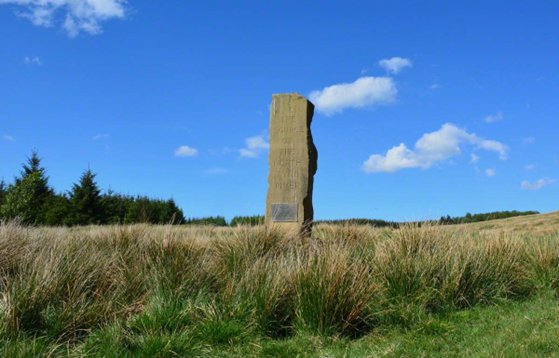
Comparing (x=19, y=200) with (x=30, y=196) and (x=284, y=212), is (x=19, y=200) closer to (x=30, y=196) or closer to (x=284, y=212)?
(x=30, y=196)

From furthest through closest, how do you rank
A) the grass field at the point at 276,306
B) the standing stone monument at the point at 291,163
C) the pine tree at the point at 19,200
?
the pine tree at the point at 19,200, the standing stone monument at the point at 291,163, the grass field at the point at 276,306

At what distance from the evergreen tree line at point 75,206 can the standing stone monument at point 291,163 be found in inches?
539

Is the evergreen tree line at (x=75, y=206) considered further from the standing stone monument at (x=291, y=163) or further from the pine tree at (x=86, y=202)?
the standing stone monument at (x=291, y=163)

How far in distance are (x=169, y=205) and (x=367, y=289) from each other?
21723 mm

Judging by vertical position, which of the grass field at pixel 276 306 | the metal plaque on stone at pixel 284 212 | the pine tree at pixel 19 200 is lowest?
the grass field at pixel 276 306

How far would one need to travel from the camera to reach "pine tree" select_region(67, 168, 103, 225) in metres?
23.5

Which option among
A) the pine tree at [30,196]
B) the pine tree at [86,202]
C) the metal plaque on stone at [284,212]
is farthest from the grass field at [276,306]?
the pine tree at [86,202]

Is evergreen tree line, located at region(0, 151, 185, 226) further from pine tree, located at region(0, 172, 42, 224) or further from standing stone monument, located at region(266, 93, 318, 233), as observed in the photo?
standing stone monument, located at region(266, 93, 318, 233)

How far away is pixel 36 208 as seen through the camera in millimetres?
25281

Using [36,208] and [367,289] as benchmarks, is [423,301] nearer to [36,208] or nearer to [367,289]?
[367,289]

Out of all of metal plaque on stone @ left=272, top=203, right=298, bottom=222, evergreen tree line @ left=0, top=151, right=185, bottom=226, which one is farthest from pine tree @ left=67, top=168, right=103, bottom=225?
metal plaque on stone @ left=272, top=203, right=298, bottom=222

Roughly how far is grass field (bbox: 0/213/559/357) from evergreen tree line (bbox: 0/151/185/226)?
17.4m

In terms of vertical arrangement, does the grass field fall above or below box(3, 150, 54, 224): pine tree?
below

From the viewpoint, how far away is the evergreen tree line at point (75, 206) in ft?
71.2
